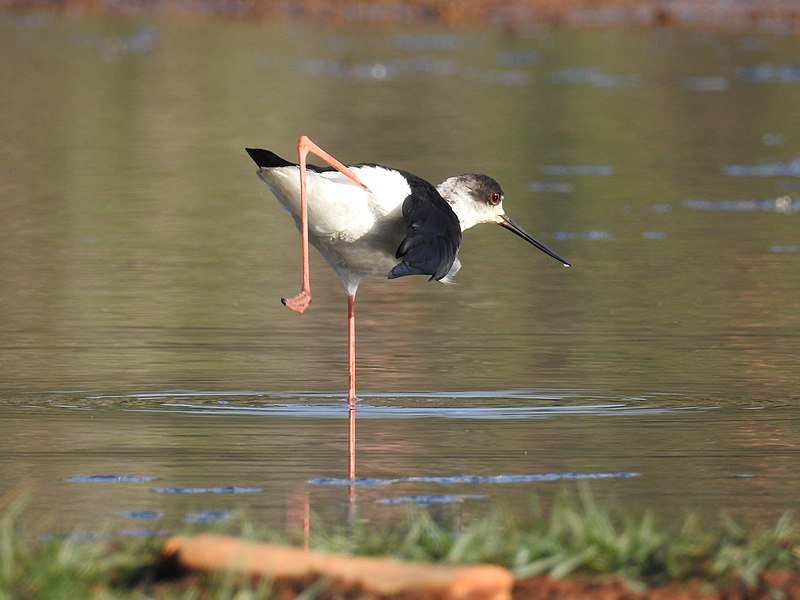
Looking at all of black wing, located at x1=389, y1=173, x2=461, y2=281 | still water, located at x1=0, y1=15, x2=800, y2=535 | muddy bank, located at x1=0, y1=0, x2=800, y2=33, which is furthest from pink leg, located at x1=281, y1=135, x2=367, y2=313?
muddy bank, located at x1=0, y1=0, x2=800, y2=33

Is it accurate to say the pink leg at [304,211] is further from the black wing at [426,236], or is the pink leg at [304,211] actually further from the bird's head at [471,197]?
the bird's head at [471,197]

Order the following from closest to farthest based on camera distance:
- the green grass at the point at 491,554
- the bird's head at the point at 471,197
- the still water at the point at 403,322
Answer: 1. the green grass at the point at 491,554
2. the still water at the point at 403,322
3. the bird's head at the point at 471,197

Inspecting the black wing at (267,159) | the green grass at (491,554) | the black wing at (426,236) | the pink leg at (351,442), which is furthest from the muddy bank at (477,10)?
the green grass at (491,554)

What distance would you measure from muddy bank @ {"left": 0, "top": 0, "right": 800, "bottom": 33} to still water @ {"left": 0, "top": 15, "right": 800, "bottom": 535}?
51.5 ft

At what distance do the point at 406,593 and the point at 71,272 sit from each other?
24.8 ft

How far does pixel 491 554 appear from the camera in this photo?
480cm

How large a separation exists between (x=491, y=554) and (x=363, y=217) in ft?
10.9

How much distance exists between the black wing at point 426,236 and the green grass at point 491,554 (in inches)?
108

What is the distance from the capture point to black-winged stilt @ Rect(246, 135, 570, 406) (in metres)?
7.81

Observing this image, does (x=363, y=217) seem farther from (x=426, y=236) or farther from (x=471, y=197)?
(x=471, y=197)

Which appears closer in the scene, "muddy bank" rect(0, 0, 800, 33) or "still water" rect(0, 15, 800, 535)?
"still water" rect(0, 15, 800, 535)

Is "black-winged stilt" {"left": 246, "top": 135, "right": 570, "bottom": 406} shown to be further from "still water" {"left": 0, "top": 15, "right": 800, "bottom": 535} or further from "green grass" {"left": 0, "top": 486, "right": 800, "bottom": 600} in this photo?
"green grass" {"left": 0, "top": 486, "right": 800, "bottom": 600}

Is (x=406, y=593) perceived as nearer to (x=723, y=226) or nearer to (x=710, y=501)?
(x=710, y=501)

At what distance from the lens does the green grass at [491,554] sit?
4.55 m
